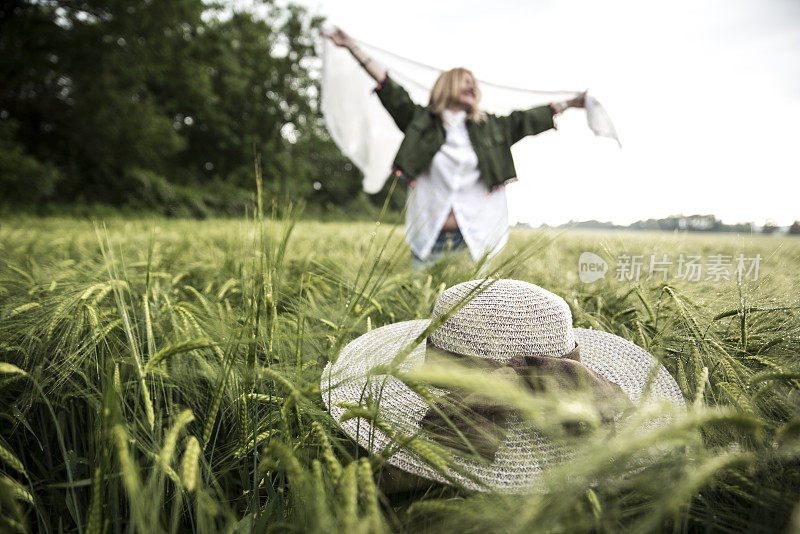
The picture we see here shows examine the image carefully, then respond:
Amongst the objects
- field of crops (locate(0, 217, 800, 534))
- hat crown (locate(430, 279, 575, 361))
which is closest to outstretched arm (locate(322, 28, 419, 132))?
field of crops (locate(0, 217, 800, 534))

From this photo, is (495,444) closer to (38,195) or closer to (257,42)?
(38,195)

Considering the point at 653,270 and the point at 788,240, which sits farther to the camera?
the point at 653,270

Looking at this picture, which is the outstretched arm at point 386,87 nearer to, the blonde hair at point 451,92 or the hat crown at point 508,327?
the blonde hair at point 451,92

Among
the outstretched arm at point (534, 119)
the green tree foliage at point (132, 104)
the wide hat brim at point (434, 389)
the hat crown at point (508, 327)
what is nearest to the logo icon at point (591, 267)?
the wide hat brim at point (434, 389)

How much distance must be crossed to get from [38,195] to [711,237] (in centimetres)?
1218

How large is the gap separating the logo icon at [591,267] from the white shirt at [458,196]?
967 mm

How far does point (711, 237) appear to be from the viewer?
1.30 meters

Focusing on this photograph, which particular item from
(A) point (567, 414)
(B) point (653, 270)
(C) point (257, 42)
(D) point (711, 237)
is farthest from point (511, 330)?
(C) point (257, 42)

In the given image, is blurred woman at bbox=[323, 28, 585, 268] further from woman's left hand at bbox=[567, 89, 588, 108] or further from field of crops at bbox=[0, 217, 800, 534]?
field of crops at bbox=[0, 217, 800, 534]

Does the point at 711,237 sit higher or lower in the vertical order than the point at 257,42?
lower

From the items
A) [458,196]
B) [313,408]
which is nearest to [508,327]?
[313,408]

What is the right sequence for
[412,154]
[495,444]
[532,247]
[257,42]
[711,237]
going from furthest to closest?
[257,42], [412,154], [711,237], [532,247], [495,444]

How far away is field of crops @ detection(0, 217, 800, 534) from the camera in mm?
436

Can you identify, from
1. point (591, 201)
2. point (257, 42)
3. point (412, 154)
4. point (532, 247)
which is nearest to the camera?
point (532, 247)
